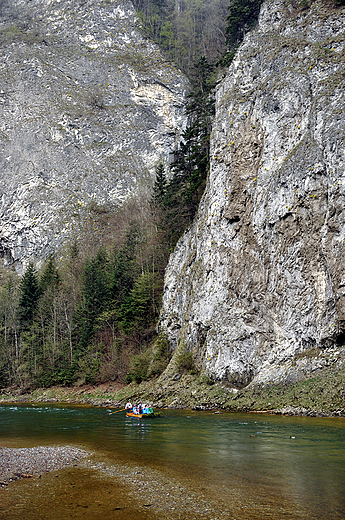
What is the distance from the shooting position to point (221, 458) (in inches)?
518

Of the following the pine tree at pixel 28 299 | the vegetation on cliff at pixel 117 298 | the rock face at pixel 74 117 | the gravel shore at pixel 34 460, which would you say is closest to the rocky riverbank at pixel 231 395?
the vegetation on cliff at pixel 117 298

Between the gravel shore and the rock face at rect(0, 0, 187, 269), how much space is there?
2134 inches

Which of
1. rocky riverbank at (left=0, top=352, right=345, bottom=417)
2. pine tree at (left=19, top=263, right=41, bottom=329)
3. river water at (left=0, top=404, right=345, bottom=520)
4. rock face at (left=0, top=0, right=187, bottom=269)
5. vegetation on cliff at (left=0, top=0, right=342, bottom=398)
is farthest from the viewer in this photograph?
rock face at (left=0, top=0, right=187, bottom=269)

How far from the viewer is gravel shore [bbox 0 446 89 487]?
1145 centimetres

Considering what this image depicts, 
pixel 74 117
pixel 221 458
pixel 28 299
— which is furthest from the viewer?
pixel 74 117

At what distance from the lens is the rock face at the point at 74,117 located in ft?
230

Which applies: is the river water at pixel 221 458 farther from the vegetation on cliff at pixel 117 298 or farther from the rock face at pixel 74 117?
the rock face at pixel 74 117

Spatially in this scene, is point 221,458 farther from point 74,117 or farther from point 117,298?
point 74,117

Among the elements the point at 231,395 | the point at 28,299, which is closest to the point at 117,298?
the point at 28,299

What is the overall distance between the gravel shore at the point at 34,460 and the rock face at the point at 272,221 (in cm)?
1362

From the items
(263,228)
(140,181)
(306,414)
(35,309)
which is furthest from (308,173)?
(140,181)

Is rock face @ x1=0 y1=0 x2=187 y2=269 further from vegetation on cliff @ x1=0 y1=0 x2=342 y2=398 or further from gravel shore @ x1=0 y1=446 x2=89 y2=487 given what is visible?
gravel shore @ x1=0 y1=446 x2=89 y2=487

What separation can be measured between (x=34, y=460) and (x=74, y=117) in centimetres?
7484

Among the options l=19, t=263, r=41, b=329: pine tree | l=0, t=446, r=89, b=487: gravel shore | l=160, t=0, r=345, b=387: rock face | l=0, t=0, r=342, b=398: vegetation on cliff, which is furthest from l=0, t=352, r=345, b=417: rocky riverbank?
l=19, t=263, r=41, b=329: pine tree
